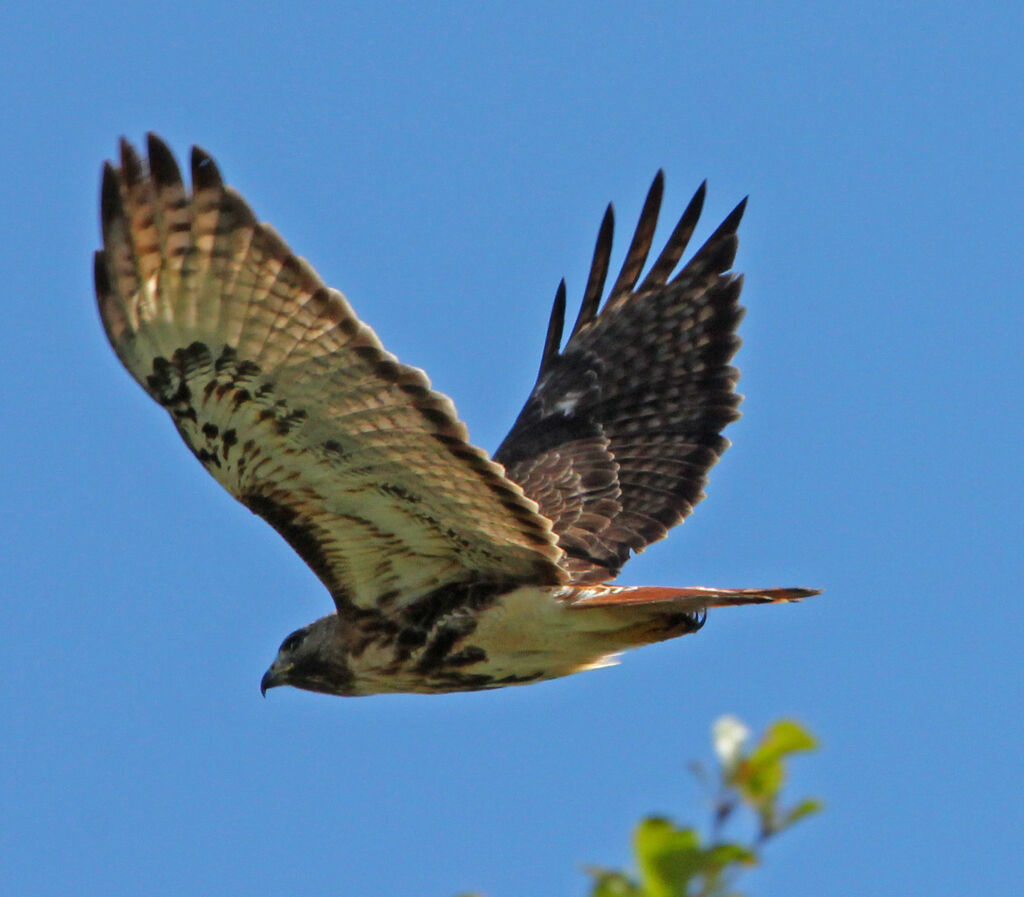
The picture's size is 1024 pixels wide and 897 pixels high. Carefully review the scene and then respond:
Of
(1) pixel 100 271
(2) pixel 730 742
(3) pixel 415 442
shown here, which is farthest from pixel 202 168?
(2) pixel 730 742

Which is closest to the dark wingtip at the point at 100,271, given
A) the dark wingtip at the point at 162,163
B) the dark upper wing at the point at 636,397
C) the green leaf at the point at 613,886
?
the dark wingtip at the point at 162,163

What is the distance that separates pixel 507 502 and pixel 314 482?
0.72 m

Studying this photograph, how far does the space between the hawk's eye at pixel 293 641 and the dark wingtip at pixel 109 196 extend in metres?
2.32

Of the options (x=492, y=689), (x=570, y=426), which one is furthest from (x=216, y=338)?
(x=570, y=426)

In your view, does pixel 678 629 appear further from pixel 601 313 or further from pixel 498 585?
pixel 601 313

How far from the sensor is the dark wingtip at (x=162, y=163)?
16.3ft

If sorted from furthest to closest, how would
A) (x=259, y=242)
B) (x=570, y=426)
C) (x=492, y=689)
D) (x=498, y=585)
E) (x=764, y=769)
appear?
(x=570, y=426), (x=492, y=689), (x=498, y=585), (x=259, y=242), (x=764, y=769)

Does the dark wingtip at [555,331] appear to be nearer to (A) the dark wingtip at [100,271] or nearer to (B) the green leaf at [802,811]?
(A) the dark wingtip at [100,271]

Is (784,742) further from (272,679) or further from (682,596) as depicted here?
(272,679)

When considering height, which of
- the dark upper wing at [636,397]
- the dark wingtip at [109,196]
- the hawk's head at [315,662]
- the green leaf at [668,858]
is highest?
the dark upper wing at [636,397]

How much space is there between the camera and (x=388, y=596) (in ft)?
20.6

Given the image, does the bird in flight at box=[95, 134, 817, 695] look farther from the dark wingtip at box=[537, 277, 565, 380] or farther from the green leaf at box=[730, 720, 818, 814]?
the green leaf at box=[730, 720, 818, 814]

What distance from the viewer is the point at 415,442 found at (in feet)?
17.8

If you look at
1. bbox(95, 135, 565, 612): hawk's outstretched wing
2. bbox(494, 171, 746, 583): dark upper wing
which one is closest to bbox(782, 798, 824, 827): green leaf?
bbox(95, 135, 565, 612): hawk's outstretched wing
